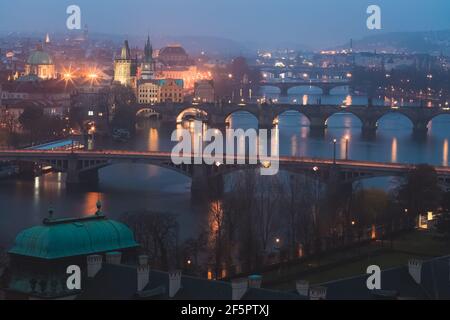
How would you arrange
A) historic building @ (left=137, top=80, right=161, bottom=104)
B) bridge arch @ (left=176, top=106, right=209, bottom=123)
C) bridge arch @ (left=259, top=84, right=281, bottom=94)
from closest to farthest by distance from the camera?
bridge arch @ (left=176, top=106, right=209, bottom=123), historic building @ (left=137, top=80, right=161, bottom=104), bridge arch @ (left=259, top=84, right=281, bottom=94)

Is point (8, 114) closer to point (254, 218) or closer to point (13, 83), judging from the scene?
point (13, 83)

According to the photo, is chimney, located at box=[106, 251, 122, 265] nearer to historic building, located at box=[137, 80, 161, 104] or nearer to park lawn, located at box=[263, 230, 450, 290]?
park lawn, located at box=[263, 230, 450, 290]

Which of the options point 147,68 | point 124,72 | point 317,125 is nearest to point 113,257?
point 317,125

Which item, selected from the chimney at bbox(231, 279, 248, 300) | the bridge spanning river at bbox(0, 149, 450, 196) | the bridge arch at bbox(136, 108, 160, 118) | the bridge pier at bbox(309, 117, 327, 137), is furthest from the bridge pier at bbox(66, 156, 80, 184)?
the bridge arch at bbox(136, 108, 160, 118)

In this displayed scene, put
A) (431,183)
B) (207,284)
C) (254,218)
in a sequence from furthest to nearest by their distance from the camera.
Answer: (431,183)
(254,218)
(207,284)

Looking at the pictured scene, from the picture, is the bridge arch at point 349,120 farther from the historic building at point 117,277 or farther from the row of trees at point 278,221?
the historic building at point 117,277

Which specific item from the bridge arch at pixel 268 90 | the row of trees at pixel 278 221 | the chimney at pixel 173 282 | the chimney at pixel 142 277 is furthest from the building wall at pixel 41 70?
the chimney at pixel 173 282

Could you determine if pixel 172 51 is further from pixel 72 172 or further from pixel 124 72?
pixel 72 172
